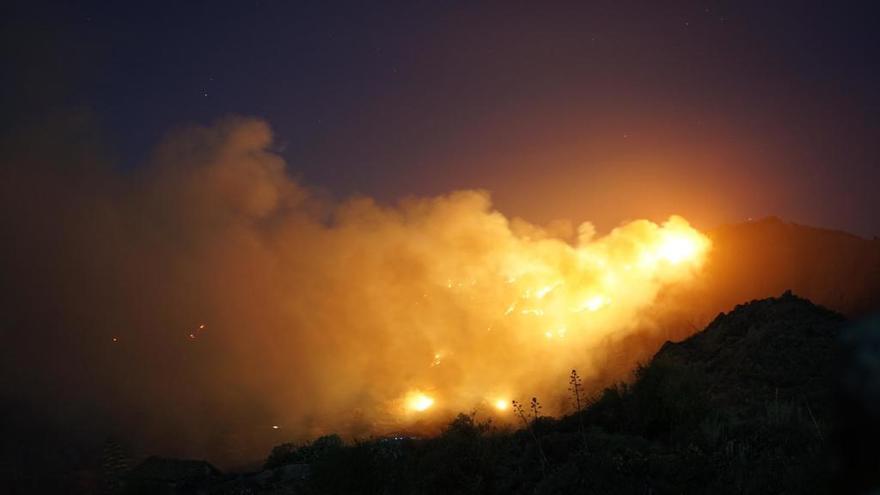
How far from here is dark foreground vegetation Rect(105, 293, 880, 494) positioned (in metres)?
1.43

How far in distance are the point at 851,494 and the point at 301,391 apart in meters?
62.6

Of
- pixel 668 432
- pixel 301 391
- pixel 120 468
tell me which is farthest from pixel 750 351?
pixel 301 391

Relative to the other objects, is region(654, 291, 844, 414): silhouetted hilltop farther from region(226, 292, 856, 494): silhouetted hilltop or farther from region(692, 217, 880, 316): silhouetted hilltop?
region(692, 217, 880, 316): silhouetted hilltop

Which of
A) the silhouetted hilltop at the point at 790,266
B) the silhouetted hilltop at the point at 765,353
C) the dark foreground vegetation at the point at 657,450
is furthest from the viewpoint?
the silhouetted hilltop at the point at 790,266

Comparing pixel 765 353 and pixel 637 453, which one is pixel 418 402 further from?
pixel 637 453

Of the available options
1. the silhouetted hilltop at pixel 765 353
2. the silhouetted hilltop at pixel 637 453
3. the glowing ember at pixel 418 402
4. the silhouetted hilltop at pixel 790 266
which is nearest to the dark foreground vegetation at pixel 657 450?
the silhouetted hilltop at pixel 637 453

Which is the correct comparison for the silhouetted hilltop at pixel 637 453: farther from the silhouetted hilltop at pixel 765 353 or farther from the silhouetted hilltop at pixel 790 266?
the silhouetted hilltop at pixel 790 266

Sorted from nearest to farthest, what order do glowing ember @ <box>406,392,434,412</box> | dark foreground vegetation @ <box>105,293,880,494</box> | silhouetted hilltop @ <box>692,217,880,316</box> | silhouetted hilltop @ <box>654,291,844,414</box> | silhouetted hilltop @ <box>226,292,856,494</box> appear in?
dark foreground vegetation @ <box>105,293,880,494</box>, silhouetted hilltop @ <box>226,292,856,494</box>, silhouetted hilltop @ <box>654,291,844,414</box>, silhouetted hilltop @ <box>692,217,880,316</box>, glowing ember @ <box>406,392,434,412</box>

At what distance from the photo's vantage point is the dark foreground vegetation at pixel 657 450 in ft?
4.68

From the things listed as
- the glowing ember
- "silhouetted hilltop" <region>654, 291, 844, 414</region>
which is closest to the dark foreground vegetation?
"silhouetted hilltop" <region>654, 291, 844, 414</region>

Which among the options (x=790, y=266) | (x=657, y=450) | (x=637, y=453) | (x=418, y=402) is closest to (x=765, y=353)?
(x=657, y=450)

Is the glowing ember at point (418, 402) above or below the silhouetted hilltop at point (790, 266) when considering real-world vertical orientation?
below

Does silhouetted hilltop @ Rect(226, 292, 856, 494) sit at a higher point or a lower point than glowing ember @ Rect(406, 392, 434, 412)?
lower

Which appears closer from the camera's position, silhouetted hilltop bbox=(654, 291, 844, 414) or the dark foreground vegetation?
the dark foreground vegetation
